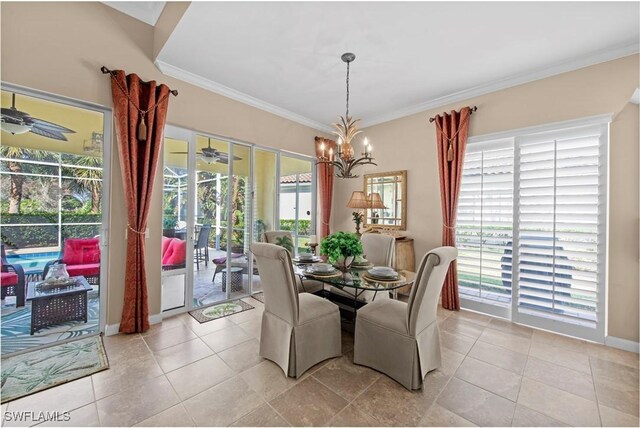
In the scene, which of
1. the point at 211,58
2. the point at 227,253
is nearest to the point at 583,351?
the point at 227,253

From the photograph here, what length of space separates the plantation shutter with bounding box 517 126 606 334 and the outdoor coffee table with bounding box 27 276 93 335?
5035 millimetres

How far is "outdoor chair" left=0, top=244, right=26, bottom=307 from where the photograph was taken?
241cm

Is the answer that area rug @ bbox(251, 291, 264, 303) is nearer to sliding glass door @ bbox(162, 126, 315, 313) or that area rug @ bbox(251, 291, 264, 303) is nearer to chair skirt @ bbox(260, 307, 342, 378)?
sliding glass door @ bbox(162, 126, 315, 313)

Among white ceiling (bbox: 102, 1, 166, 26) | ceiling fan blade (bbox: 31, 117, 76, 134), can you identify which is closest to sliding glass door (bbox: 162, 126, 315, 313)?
ceiling fan blade (bbox: 31, 117, 76, 134)

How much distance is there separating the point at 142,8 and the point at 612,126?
201 inches

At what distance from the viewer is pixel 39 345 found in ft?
8.05

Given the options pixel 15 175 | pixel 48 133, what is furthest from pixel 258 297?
pixel 48 133

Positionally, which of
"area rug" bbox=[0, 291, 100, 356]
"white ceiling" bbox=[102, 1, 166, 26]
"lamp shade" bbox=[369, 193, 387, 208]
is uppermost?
"white ceiling" bbox=[102, 1, 166, 26]

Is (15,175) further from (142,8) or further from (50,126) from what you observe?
(142,8)

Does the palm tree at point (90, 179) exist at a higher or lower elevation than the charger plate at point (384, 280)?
higher

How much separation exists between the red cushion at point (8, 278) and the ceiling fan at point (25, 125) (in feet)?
4.29

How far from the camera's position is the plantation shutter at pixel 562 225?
2.76 m

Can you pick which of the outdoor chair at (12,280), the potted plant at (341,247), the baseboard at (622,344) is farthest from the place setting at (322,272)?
the baseboard at (622,344)

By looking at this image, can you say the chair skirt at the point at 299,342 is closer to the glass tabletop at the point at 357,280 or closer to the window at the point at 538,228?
the glass tabletop at the point at 357,280
